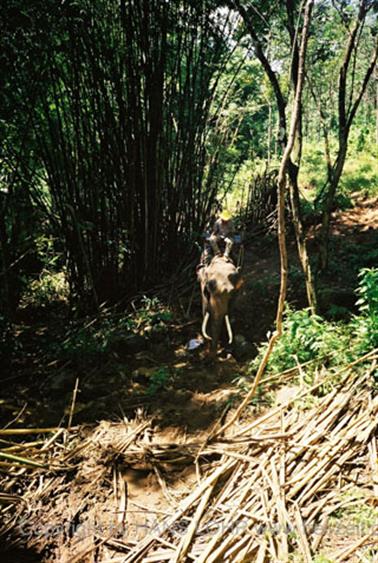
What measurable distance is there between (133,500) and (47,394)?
1.27 meters

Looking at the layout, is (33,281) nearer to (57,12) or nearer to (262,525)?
(57,12)

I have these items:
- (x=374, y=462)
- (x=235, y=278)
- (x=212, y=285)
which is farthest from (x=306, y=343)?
(x=374, y=462)

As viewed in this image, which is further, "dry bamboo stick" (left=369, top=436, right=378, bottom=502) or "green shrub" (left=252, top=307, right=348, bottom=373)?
"green shrub" (left=252, top=307, right=348, bottom=373)

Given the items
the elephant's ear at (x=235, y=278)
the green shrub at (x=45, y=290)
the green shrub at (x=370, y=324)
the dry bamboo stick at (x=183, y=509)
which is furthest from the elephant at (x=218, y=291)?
the green shrub at (x=45, y=290)

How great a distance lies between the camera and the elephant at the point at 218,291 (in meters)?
3.18

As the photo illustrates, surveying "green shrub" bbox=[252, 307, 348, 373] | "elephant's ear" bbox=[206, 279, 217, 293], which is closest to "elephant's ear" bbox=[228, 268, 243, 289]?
"elephant's ear" bbox=[206, 279, 217, 293]

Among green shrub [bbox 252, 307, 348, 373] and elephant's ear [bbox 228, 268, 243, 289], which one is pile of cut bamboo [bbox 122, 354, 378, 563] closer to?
green shrub [bbox 252, 307, 348, 373]

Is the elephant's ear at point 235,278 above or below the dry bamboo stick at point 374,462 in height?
above

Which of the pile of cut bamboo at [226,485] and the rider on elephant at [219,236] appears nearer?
the pile of cut bamboo at [226,485]

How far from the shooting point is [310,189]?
25.3ft

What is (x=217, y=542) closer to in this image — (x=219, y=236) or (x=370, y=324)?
(x=370, y=324)

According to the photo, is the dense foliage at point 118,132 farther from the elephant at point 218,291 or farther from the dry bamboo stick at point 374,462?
the dry bamboo stick at point 374,462

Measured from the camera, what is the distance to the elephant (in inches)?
125

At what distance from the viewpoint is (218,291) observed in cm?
319
